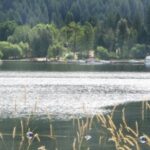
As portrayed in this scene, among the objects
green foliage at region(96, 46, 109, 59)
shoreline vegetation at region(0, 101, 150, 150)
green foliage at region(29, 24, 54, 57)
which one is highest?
shoreline vegetation at region(0, 101, 150, 150)

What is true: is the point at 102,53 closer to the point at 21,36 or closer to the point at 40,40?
the point at 40,40

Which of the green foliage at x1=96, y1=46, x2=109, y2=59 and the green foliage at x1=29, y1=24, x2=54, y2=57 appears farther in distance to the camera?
the green foliage at x1=96, y1=46, x2=109, y2=59

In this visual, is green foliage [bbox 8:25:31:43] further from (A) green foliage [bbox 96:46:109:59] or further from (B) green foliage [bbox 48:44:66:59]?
(A) green foliage [bbox 96:46:109:59]

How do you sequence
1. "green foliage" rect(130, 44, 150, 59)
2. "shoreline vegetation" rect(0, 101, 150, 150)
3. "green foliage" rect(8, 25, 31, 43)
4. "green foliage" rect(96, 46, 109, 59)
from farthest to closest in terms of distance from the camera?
"green foliage" rect(8, 25, 31, 43) → "green foliage" rect(96, 46, 109, 59) → "green foliage" rect(130, 44, 150, 59) → "shoreline vegetation" rect(0, 101, 150, 150)

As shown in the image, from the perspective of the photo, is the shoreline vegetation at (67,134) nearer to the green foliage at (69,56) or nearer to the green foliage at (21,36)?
the green foliage at (69,56)

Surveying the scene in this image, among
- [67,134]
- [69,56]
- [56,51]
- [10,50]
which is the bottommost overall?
[69,56]

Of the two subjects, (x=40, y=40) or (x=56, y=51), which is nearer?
(x=56, y=51)

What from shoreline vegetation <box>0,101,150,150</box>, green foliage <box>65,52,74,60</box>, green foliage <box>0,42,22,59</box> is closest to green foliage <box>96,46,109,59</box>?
green foliage <box>65,52,74,60</box>

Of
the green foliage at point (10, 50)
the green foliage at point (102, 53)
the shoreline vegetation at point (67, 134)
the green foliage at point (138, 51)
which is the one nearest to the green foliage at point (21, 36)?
the green foliage at point (10, 50)

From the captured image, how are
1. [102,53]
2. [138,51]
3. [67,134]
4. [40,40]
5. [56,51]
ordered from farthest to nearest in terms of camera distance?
[138,51] → [102,53] → [40,40] → [56,51] → [67,134]

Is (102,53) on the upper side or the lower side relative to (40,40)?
lower

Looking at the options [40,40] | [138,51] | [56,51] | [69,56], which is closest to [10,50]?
[40,40]

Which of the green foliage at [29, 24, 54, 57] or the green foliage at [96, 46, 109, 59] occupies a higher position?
the green foliage at [29, 24, 54, 57]

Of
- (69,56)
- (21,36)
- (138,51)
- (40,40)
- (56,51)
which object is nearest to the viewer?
(69,56)
